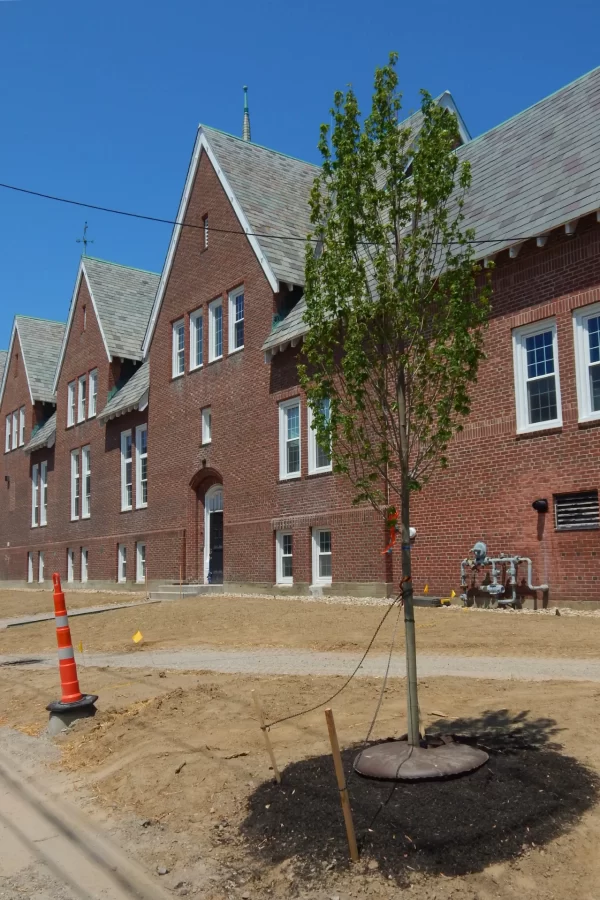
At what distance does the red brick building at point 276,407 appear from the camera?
48.5 feet

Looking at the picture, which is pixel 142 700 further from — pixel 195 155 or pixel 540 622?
pixel 195 155

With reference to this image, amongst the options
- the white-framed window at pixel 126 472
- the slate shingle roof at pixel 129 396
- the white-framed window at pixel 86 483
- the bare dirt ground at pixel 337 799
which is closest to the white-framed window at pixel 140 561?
the white-framed window at pixel 126 472

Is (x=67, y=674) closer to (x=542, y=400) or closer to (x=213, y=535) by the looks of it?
(x=542, y=400)

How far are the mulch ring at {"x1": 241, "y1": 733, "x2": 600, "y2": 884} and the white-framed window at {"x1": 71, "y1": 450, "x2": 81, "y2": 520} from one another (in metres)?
31.1

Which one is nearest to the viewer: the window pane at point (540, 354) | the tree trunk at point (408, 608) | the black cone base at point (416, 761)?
the black cone base at point (416, 761)

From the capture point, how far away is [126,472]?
101 ft

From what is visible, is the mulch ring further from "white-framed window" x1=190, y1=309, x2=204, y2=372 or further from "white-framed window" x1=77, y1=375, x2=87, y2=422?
"white-framed window" x1=77, y1=375, x2=87, y2=422

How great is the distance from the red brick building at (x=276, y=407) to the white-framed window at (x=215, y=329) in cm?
Result: 7

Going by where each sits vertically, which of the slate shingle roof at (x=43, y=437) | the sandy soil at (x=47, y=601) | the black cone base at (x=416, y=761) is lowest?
the sandy soil at (x=47, y=601)

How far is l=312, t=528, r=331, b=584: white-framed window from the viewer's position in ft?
67.5

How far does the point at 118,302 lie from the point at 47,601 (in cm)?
1381

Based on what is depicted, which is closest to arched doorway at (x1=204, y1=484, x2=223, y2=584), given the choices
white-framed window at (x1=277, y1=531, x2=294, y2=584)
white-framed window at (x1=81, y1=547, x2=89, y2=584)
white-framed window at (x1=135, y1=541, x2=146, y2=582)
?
white-framed window at (x1=277, y1=531, x2=294, y2=584)

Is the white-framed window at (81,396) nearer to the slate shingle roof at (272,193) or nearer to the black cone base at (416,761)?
the slate shingle roof at (272,193)

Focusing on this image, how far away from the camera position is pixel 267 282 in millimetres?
22453
